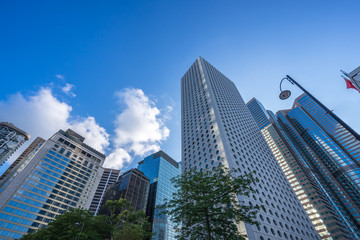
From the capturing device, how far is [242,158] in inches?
1747

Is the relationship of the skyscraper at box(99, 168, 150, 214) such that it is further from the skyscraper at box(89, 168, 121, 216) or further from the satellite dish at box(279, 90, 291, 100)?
the satellite dish at box(279, 90, 291, 100)

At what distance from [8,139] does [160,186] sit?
107525 mm

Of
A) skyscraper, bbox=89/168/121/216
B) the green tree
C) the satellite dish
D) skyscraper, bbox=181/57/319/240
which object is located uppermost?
skyscraper, bbox=89/168/121/216

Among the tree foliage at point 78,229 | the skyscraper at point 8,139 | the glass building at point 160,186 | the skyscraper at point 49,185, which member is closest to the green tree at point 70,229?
the tree foliage at point 78,229

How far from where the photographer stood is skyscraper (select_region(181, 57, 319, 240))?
3613 cm

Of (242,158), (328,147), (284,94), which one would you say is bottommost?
(284,94)

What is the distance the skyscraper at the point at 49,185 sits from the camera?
2466 inches

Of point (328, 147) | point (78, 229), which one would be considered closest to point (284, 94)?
point (78, 229)

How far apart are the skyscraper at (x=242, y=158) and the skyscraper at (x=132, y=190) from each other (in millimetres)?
41590

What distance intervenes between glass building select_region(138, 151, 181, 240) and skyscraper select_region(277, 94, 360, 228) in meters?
98.8

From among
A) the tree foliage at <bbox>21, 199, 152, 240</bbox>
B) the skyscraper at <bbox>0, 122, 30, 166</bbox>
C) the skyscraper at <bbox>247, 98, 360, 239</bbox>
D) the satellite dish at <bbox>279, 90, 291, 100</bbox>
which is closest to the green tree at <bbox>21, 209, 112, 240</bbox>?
the tree foliage at <bbox>21, 199, 152, 240</bbox>

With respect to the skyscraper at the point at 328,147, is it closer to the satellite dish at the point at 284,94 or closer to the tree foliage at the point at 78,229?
the satellite dish at the point at 284,94

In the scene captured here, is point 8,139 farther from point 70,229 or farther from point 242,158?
point 242,158

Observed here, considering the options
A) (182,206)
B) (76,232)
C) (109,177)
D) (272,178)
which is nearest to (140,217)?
(76,232)
